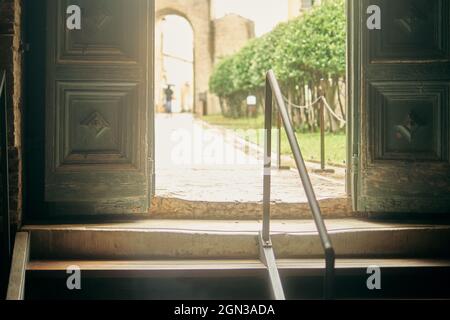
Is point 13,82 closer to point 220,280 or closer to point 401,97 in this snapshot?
point 220,280

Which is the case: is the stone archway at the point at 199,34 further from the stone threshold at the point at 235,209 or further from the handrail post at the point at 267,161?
the handrail post at the point at 267,161

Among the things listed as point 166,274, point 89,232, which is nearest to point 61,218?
point 89,232

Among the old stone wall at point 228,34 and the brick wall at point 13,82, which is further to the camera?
the old stone wall at point 228,34

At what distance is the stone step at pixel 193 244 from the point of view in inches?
151

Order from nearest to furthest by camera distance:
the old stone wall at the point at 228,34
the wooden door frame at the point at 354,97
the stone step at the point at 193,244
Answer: the stone step at the point at 193,244 < the wooden door frame at the point at 354,97 < the old stone wall at the point at 228,34

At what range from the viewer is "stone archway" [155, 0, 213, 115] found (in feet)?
123

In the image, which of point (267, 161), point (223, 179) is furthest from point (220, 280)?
point (223, 179)

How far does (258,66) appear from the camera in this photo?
20000 millimetres

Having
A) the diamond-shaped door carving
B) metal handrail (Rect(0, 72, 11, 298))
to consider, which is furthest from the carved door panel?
metal handrail (Rect(0, 72, 11, 298))

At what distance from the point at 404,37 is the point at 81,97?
249 cm

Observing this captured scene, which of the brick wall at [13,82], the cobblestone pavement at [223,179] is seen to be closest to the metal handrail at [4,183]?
the brick wall at [13,82]

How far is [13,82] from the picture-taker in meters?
3.83

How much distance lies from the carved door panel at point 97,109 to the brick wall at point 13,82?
0.25 meters

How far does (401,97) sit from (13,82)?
9.31 ft
